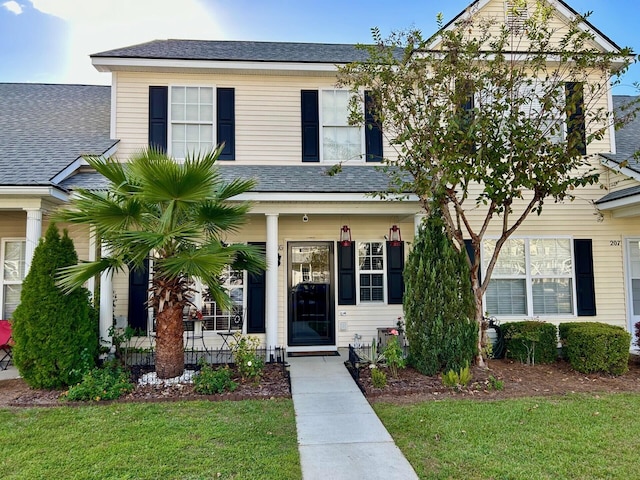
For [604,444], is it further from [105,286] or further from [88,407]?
[105,286]

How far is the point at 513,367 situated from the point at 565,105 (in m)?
4.45

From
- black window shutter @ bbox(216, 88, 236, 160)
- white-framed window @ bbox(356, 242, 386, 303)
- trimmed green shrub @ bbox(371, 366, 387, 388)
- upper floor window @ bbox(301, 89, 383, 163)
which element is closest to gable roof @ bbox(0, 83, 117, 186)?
black window shutter @ bbox(216, 88, 236, 160)

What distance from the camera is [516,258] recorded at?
8664 mm

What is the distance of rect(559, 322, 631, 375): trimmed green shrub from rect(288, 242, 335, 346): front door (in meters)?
4.46

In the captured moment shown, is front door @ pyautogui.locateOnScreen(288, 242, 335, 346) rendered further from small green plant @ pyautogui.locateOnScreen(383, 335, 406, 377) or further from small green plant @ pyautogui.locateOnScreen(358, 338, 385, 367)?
small green plant @ pyautogui.locateOnScreen(383, 335, 406, 377)

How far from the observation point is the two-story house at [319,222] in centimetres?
844

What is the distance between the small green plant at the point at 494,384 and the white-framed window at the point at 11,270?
29.1 ft

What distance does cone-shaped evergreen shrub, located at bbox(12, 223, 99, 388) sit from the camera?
5727mm

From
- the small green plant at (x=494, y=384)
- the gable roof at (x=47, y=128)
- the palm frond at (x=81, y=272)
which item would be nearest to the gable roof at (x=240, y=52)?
the gable roof at (x=47, y=128)

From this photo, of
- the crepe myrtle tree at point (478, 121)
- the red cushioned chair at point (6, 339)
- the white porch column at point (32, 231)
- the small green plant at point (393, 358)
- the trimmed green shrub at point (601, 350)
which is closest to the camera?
the crepe myrtle tree at point (478, 121)

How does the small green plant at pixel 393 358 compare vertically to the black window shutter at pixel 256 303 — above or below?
below

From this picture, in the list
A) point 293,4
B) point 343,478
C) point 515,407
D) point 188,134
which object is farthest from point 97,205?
point 293,4

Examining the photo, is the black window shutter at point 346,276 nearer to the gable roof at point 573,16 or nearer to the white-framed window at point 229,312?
the white-framed window at point 229,312

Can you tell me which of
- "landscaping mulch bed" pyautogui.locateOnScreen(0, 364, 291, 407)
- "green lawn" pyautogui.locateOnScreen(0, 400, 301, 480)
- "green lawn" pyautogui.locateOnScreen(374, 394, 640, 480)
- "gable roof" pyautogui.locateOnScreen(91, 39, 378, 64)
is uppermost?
"gable roof" pyautogui.locateOnScreen(91, 39, 378, 64)
